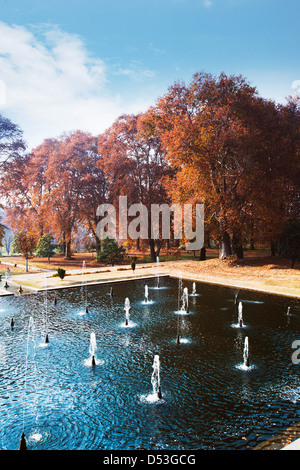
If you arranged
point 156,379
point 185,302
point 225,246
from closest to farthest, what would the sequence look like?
1. point 156,379
2. point 185,302
3. point 225,246

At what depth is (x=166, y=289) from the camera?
22281 mm

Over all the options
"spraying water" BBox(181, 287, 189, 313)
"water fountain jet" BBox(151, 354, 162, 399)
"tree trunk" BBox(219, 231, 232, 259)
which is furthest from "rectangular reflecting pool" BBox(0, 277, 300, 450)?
"tree trunk" BBox(219, 231, 232, 259)

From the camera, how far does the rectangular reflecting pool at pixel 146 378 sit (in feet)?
22.4

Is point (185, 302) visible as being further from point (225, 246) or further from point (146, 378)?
point (225, 246)

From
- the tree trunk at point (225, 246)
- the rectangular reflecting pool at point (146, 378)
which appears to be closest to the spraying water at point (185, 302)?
the rectangular reflecting pool at point (146, 378)

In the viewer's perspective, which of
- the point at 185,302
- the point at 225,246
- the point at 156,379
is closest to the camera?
the point at 156,379

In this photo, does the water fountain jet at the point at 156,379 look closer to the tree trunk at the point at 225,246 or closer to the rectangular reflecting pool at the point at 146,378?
the rectangular reflecting pool at the point at 146,378

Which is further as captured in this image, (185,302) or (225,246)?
(225,246)

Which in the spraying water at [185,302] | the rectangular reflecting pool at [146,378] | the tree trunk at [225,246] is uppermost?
the tree trunk at [225,246]

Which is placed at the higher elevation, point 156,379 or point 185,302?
point 185,302

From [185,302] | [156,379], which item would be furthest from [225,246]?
[156,379]

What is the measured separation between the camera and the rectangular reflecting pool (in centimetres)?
681

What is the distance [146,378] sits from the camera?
927 cm

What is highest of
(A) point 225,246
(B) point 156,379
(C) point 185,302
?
(A) point 225,246
